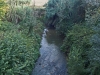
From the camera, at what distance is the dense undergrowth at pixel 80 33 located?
1048cm

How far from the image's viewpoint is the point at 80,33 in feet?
54.3

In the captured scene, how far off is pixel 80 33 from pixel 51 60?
3.78m

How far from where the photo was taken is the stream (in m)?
15.0

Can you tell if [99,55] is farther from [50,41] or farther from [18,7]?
[18,7]

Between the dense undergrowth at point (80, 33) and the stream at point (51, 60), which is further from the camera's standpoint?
the stream at point (51, 60)

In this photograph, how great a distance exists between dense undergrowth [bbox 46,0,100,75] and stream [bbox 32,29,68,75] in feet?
3.16

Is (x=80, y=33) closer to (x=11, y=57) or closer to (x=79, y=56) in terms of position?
(x=79, y=56)

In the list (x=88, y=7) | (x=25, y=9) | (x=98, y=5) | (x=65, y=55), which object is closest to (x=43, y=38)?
(x=25, y=9)

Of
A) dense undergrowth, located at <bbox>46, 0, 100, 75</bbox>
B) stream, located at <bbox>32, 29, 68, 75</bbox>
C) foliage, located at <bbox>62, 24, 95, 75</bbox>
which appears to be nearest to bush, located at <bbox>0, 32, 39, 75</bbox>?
stream, located at <bbox>32, 29, 68, 75</bbox>

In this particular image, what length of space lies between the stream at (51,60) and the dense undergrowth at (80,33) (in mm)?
963

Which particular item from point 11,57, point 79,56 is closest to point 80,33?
point 79,56

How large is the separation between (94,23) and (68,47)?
488cm

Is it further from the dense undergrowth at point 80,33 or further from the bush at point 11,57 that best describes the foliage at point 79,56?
the bush at point 11,57

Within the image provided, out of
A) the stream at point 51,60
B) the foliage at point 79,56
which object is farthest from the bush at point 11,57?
the foliage at point 79,56
